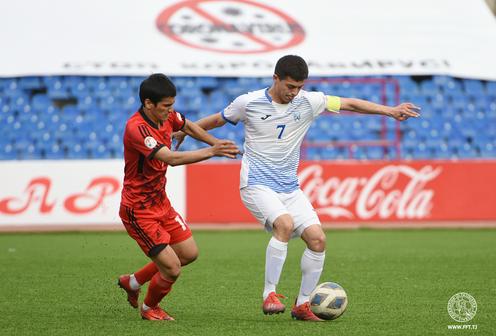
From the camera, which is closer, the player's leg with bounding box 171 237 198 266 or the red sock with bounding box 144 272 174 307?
the red sock with bounding box 144 272 174 307

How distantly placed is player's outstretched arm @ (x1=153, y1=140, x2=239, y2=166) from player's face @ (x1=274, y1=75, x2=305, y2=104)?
1.02 metres

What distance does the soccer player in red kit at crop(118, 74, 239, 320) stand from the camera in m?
7.58

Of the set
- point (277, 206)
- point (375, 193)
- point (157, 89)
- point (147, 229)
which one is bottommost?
point (375, 193)

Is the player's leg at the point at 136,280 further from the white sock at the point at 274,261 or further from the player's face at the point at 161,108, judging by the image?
the player's face at the point at 161,108

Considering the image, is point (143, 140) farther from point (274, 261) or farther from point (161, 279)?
point (274, 261)

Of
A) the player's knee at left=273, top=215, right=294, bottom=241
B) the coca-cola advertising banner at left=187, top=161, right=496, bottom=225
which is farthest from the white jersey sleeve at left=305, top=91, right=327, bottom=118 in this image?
the coca-cola advertising banner at left=187, top=161, right=496, bottom=225

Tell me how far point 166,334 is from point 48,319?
49.6 inches

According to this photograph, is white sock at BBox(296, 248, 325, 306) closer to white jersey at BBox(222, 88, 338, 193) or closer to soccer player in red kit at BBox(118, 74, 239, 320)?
white jersey at BBox(222, 88, 338, 193)

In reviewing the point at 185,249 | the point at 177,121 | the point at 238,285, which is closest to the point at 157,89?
the point at 177,121

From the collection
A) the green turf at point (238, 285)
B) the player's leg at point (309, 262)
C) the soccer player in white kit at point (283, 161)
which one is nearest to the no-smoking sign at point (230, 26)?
the green turf at point (238, 285)

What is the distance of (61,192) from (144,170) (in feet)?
36.0

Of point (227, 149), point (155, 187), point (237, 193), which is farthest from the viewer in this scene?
point (237, 193)

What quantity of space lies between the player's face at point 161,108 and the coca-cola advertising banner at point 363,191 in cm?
→ 1075

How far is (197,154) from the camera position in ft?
23.5
